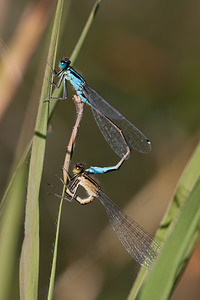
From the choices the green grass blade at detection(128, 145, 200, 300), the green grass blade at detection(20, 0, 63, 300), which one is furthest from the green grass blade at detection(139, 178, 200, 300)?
the green grass blade at detection(20, 0, 63, 300)

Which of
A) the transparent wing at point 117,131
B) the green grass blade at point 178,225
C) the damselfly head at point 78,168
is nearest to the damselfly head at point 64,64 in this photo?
the transparent wing at point 117,131

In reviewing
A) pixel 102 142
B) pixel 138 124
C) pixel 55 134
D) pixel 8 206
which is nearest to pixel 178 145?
pixel 138 124

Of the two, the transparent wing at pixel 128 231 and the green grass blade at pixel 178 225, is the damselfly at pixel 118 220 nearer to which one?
the transparent wing at pixel 128 231

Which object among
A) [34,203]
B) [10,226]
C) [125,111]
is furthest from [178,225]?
[125,111]

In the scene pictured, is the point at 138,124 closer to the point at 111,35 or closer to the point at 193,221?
the point at 111,35

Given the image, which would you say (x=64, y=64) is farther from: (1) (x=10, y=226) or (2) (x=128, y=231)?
(1) (x=10, y=226)

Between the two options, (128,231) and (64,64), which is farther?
(128,231)

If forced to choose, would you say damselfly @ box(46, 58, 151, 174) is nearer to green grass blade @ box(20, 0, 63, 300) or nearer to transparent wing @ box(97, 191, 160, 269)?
transparent wing @ box(97, 191, 160, 269)
